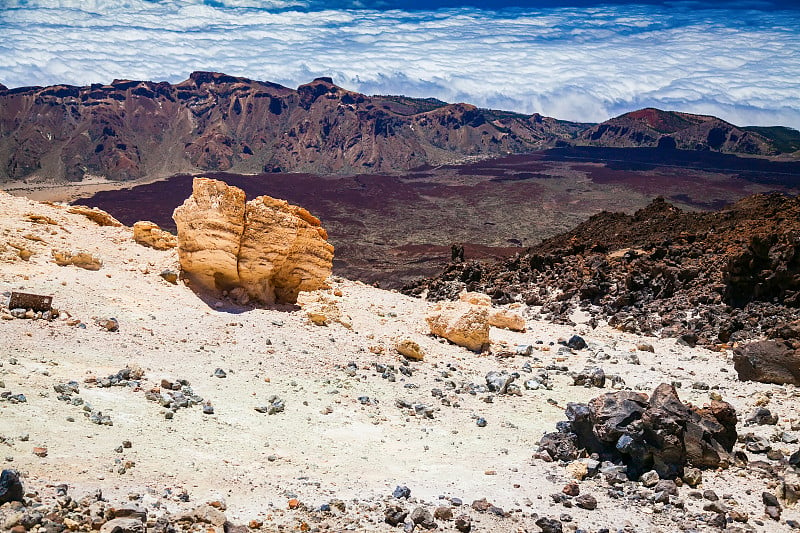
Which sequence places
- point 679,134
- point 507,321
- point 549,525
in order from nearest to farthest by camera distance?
point 549,525
point 507,321
point 679,134

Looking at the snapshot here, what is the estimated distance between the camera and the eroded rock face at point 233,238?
40.6ft

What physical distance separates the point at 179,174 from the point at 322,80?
70592mm

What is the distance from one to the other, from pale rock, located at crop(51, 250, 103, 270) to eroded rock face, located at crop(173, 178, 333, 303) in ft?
5.07

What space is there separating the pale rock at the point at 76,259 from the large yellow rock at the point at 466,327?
6.61 m

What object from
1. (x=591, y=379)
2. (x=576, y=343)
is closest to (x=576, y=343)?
(x=576, y=343)

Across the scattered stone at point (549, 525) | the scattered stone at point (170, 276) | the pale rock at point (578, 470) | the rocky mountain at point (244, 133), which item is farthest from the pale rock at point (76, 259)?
the rocky mountain at point (244, 133)

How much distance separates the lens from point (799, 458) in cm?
775

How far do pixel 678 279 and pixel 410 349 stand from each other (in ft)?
35.6

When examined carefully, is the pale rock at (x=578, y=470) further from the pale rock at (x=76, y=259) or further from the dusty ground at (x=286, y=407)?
the pale rock at (x=76, y=259)

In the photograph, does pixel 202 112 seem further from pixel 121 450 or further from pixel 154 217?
pixel 121 450

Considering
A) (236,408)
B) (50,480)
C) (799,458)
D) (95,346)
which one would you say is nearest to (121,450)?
(50,480)

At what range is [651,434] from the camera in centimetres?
764

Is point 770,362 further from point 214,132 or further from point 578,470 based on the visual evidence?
point 214,132

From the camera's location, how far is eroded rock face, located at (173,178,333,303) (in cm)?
1238
